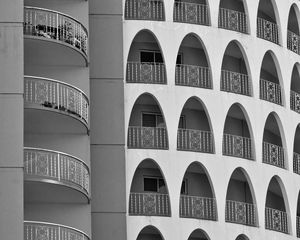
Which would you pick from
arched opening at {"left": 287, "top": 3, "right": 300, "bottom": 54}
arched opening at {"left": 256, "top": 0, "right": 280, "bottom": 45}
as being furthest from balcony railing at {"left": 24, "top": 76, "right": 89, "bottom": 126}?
arched opening at {"left": 287, "top": 3, "right": 300, "bottom": 54}

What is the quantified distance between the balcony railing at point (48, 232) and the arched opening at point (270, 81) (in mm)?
15921

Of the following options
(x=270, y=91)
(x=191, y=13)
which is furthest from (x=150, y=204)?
(x=191, y=13)

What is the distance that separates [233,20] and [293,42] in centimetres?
439

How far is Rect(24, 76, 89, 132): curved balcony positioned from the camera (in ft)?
197

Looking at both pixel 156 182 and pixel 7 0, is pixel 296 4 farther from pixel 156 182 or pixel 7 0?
pixel 7 0

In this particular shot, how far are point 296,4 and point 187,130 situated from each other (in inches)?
375

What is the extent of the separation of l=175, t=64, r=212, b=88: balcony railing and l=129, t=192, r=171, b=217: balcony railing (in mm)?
4782

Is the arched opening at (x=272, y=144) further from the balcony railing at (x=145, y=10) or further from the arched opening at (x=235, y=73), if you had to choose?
the balcony railing at (x=145, y=10)

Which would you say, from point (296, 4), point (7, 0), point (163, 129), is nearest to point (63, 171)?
point (7, 0)

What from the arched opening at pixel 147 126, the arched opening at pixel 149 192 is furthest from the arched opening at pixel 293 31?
the arched opening at pixel 149 192

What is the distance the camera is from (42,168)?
59438mm

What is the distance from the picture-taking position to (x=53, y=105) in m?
60.7

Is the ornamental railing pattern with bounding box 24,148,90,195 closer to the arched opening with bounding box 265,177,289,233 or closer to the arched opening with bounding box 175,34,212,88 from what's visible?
the arched opening with bounding box 175,34,212,88

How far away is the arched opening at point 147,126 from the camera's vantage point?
230 ft
